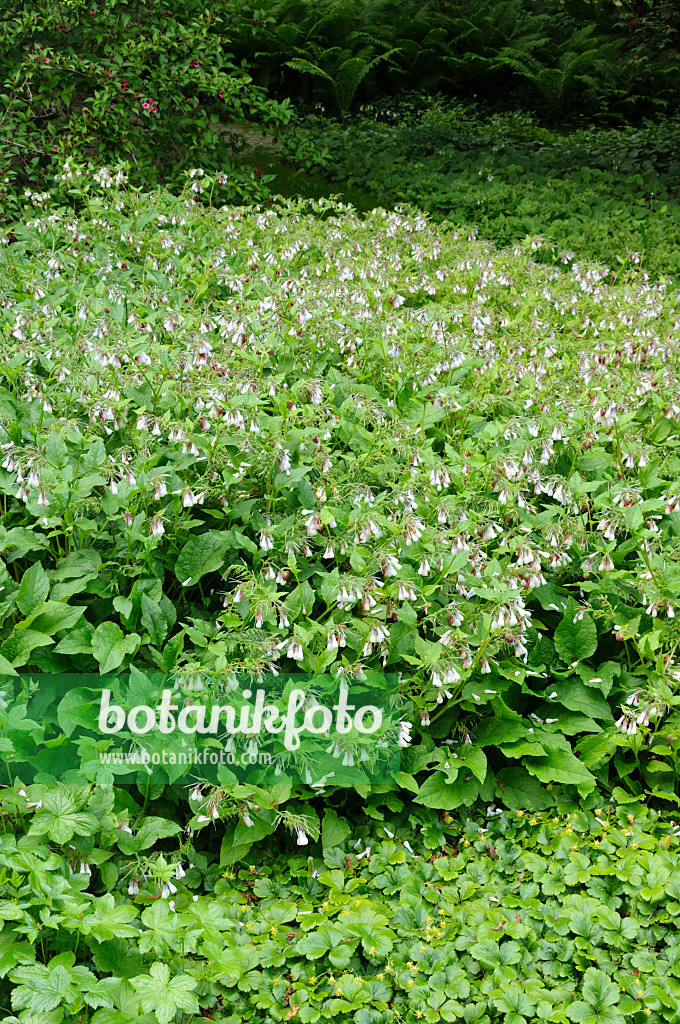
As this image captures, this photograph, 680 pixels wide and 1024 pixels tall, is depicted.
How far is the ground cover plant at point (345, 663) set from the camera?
2.83 meters

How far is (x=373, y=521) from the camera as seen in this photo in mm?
3590

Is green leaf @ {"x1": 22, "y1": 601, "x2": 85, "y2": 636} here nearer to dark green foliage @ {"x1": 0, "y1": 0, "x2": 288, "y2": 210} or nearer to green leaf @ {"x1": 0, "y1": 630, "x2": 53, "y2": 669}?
green leaf @ {"x1": 0, "y1": 630, "x2": 53, "y2": 669}

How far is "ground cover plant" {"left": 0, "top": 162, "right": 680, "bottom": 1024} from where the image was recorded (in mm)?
2826

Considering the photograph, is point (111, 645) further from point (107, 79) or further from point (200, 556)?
point (107, 79)

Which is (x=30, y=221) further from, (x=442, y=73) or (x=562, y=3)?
(x=562, y=3)

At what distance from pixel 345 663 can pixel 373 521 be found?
0.63 m

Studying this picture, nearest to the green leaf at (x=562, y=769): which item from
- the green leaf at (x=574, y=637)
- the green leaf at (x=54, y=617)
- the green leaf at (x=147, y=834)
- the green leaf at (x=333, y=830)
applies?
the green leaf at (x=574, y=637)

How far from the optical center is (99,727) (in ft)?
10.8

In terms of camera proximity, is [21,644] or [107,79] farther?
[107,79]

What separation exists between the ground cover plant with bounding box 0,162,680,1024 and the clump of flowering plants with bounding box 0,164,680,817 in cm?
2

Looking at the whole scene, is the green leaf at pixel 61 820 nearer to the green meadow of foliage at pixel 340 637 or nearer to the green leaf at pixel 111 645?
the green meadow of foliage at pixel 340 637

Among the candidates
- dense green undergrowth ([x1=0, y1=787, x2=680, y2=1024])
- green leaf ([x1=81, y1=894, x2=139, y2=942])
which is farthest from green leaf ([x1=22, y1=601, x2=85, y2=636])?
green leaf ([x1=81, y1=894, x2=139, y2=942])

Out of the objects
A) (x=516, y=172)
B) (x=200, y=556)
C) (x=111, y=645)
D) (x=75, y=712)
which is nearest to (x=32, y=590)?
(x=111, y=645)

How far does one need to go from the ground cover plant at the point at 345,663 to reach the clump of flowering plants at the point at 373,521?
0.02m
